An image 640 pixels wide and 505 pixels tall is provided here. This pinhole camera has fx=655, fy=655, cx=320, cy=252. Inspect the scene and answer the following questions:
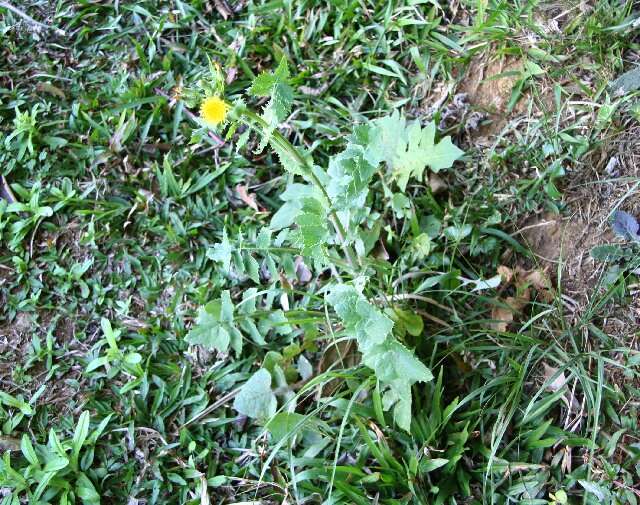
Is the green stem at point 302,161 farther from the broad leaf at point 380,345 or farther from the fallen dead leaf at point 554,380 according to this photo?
the fallen dead leaf at point 554,380

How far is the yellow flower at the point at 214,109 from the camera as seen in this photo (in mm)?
1671

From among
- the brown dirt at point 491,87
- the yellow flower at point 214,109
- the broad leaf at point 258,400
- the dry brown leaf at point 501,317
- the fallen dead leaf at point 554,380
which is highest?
the yellow flower at point 214,109

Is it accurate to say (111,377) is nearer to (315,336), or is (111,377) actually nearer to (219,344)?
(219,344)

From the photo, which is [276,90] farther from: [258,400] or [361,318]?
[258,400]

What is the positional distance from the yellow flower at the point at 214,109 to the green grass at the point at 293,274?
0.56 metres

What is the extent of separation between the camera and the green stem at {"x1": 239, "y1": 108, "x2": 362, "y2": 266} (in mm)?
1743

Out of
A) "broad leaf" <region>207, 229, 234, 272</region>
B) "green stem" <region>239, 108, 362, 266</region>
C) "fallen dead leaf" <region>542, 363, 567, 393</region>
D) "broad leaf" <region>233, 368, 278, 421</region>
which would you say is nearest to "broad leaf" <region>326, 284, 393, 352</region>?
"green stem" <region>239, 108, 362, 266</region>

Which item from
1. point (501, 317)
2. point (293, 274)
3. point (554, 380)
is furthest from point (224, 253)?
point (554, 380)

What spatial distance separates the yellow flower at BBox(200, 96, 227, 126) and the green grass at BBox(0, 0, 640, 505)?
1.84 feet

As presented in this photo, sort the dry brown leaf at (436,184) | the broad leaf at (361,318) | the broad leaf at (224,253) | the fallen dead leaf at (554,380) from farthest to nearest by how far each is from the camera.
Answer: the dry brown leaf at (436,184) < the fallen dead leaf at (554,380) < the broad leaf at (224,253) < the broad leaf at (361,318)

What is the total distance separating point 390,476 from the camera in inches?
84.1

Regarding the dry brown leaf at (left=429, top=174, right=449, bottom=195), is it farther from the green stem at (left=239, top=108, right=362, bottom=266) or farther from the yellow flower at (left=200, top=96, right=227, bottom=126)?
the yellow flower at (left=200, top=96, right=227, bottom=126)

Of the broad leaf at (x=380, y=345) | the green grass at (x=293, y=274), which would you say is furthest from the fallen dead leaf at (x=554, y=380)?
the broad leaf at (x=380, y=345)

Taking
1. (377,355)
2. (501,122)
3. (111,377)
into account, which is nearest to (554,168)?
(501,122)
